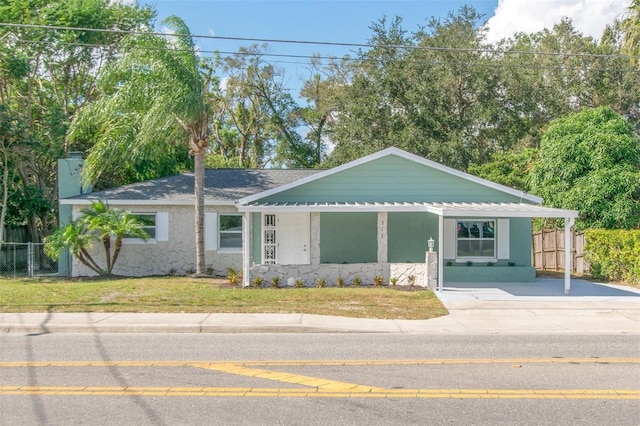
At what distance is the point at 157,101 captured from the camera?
18203 millimetres

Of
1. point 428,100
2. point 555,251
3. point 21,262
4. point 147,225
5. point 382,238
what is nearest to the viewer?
point 382,238

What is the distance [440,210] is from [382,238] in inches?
103

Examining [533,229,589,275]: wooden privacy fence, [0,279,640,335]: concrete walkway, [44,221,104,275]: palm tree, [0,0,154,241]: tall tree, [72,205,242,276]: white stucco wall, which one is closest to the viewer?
[0,279,640,335]: concrete walkway

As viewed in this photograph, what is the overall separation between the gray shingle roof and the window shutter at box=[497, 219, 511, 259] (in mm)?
8203

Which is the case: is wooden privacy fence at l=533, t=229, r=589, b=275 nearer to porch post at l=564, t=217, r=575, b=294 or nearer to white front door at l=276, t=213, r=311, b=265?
porch post at l=564, t=217, r=575, b=294

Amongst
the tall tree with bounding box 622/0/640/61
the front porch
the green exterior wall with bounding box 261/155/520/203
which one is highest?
the tall tree with bounding box 622/0/640/61

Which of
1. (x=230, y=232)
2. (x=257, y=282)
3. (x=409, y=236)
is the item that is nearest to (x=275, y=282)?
(x=257, y=282)

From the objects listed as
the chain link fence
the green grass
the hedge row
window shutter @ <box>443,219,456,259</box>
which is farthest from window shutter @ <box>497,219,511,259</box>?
the chain link fence

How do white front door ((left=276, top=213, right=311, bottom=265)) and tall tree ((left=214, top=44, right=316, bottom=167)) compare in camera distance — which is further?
tall tree ((left=214, top=44, right=316, bottom=167))

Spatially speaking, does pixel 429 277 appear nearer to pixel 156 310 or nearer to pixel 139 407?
pixel 156 310

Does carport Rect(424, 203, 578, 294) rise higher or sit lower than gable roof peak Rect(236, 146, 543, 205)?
lower

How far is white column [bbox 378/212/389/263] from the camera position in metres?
18.9

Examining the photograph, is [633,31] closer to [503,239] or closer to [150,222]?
[503,239]

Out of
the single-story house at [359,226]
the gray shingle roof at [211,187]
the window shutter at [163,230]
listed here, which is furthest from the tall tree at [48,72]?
the window shutter at [163,230]
